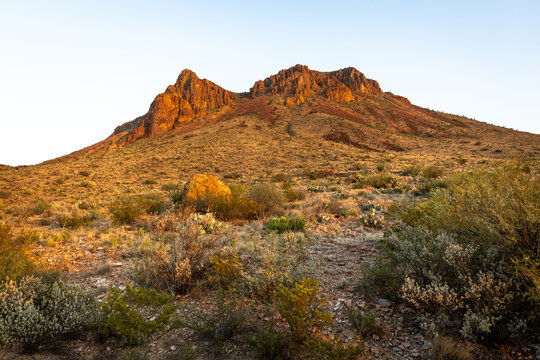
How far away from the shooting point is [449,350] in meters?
2.40

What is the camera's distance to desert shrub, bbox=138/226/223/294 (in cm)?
404

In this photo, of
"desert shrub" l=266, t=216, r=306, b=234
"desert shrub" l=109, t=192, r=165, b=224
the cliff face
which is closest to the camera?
"desert shrub" l=266, t=216, r=306, b=234

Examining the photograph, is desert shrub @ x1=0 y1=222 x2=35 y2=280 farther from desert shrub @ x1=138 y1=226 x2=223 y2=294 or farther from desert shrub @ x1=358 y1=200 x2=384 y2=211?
desert shrub @ x1=358 y1=200 x2=384 y2=211

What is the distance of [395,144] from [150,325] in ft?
161

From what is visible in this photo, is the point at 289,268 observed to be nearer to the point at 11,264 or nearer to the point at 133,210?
the point at 11,264

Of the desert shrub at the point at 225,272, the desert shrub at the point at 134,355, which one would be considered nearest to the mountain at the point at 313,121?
the desert shrub at the point at 225,272

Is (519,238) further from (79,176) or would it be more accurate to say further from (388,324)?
(79,176)

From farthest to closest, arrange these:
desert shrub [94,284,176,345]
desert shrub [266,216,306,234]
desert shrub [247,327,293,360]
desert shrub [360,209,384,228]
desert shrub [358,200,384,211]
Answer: desert shrub [358,200,384,211] < desert shrub [360,209,384,228] < desert shrub [266,216,306,234] < desert shrub [94,284,176,345] < desert shrub [247,327,293,360]

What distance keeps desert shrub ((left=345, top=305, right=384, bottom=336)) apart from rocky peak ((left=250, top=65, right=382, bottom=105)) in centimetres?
6883

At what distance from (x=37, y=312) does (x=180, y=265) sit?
1742 mm

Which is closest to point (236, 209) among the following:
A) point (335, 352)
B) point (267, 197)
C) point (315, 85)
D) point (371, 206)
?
point (267, 197)

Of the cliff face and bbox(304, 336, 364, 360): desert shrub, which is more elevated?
the cliff face

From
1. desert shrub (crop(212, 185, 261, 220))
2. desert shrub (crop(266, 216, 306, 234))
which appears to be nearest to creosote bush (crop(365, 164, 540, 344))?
desert shrub (crop(266, 216, 306, 234))

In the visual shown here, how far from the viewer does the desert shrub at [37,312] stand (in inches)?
105
